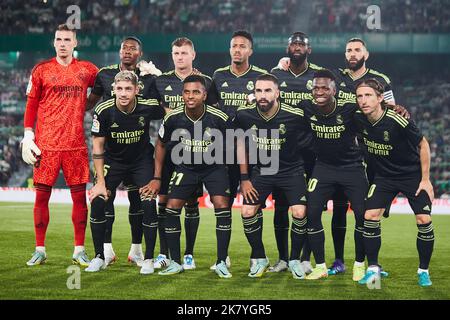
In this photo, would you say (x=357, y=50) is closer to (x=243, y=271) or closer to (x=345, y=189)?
(x=345, y=189)

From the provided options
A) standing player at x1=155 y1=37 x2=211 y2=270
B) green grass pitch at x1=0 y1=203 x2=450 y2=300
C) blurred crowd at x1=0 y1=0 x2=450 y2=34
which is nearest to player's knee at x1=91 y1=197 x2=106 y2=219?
green grass pitch at x1=0 y1=203 x2=450 y2=300

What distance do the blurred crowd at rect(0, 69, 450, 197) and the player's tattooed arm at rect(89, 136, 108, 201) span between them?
15702 millimetres

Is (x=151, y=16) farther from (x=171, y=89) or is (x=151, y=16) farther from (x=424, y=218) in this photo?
(x=424, y=218)

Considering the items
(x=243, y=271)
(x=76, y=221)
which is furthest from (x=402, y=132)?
(x=76, y=221)

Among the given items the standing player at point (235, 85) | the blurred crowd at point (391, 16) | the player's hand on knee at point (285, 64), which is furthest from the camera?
the blurred crowd at point (391, 16)

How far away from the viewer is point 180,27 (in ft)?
96.7

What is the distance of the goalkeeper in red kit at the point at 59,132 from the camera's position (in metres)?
8.98

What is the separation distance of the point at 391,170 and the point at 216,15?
23.2 meters

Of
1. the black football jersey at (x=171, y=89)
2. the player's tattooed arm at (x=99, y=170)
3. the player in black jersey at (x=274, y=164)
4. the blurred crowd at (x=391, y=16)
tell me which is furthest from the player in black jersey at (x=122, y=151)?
the blurred crowd at (x=391, y=16)

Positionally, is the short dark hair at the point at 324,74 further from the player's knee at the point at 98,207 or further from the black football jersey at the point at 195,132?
the player's knee at the point at 98,207

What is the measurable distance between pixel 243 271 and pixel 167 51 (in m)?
20.4

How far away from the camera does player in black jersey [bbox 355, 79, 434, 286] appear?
7930 millimetres

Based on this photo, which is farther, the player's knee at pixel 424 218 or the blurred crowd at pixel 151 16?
the blurred crowd at pixel 151 16

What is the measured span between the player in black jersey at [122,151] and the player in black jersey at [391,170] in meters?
2.26
